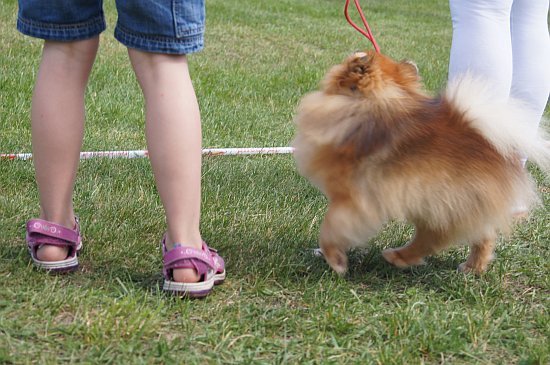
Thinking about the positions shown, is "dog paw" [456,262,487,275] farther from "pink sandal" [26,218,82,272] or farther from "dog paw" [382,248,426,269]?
"pink sandal" [26,218,82,272]

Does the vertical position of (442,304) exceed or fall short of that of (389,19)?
it exceeds it

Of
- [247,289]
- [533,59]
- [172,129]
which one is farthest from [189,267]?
[533,59]

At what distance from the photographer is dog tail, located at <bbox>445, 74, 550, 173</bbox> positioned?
2.33 metres

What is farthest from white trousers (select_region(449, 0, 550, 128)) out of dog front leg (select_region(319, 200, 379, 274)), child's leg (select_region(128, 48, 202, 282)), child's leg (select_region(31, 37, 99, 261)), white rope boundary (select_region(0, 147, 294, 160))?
child's leg (select_region(31, 37, 99, 261))

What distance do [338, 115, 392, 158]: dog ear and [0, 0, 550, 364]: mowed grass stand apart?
17.9 inches

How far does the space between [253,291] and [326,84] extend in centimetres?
74

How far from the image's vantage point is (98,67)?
19.0ft

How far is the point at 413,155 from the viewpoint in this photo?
91.4 inches

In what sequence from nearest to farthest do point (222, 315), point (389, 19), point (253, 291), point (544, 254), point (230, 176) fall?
point (222, 315) < point (253, 291) < point (544, 254) < point (230, 176) < point (389, 19)

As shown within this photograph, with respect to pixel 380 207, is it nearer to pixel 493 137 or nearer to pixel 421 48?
pixel 493 137

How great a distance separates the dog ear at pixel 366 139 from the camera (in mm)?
2340

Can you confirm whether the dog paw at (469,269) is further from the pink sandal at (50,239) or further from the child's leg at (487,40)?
the pink sandal at (50,239)

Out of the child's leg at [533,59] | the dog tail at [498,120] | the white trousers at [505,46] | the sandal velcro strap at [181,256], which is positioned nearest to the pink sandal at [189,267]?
the sandal velcro strap at [181,256]

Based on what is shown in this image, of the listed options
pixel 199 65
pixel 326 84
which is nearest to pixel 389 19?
pixel 199 65
